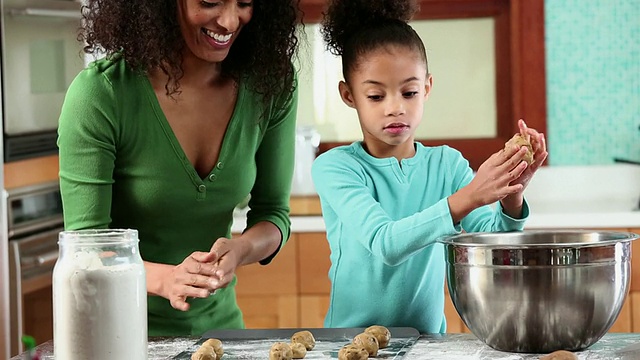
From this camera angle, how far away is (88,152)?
5.38 ft

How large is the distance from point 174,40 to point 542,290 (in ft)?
2.47

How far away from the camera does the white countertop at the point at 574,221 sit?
303 centimetres

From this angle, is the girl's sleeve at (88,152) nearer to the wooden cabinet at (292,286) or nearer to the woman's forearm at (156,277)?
the woman's forearm at (156,277)

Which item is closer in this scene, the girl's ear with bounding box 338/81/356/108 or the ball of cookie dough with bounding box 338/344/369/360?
the ball of cookie dough with bounding box 338/344/369/360

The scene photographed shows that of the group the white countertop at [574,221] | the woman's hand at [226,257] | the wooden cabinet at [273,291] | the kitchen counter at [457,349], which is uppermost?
the woman's hand at [226,257]

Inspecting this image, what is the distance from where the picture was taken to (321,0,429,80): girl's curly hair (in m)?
1.79

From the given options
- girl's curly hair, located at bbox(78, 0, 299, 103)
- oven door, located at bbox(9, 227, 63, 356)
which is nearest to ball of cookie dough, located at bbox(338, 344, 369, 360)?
girl's curly hair, located at bbox(78, 0, 299, 103)

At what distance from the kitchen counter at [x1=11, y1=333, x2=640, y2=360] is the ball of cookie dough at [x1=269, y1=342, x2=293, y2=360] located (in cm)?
A: 4

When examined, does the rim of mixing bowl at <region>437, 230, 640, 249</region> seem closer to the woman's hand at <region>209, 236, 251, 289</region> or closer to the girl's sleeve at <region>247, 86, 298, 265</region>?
the woman's hand at <region>209, 236, 251, 289</region>

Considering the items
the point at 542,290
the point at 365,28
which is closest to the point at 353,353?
the point at 542,290

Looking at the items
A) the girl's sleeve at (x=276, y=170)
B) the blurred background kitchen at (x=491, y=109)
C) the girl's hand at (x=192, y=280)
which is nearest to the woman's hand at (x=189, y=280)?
the girl's hand at (x=192, y=280)

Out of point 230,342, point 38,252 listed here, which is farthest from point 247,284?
point 230,342

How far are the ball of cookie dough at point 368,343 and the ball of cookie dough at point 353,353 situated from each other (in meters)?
0.02

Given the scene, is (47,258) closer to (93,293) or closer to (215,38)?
(215,38)
